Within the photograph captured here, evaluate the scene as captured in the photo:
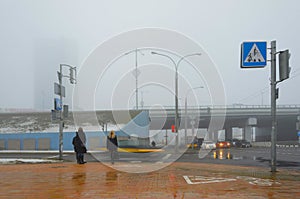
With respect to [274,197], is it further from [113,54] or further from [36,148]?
[36,148]

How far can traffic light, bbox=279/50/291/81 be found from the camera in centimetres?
1274

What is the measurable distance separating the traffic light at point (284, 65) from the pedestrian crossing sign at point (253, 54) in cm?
57

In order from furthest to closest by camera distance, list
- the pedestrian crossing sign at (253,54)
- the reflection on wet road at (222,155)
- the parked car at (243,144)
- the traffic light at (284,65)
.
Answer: the parked car at (243,144) → the reflection on wet road at (222,155) → the pedestrian crossing sign at (253,54) → the traffic light at (284,65)

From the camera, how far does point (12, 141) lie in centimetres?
3956

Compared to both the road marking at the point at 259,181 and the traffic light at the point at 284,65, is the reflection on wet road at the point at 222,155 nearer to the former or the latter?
the traffic light at the point at 284,65

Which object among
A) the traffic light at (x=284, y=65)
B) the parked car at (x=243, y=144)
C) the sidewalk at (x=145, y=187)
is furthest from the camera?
the parked car at (x=243, y=144)

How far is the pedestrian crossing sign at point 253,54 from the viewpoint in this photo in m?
13.2

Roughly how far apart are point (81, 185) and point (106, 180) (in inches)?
45.8

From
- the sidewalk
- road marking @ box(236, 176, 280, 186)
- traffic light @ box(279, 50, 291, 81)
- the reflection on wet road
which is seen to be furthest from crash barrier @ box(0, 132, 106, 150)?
road marking @ box(236, 176, 280, 186)

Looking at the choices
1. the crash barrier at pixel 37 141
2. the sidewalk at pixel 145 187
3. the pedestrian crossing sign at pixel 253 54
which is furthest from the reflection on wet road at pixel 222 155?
the crash barrier at pixel 37 141

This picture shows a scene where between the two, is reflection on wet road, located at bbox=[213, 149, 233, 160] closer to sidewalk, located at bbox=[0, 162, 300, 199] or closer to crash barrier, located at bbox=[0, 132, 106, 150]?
sidewalk, located at bbox=[0, 162, 300, 199]

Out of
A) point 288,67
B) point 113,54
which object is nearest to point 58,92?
point 113,54

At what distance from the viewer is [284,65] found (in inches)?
506

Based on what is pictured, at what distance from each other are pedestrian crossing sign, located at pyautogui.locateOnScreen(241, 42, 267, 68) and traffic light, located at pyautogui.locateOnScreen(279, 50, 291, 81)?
0.57 m
